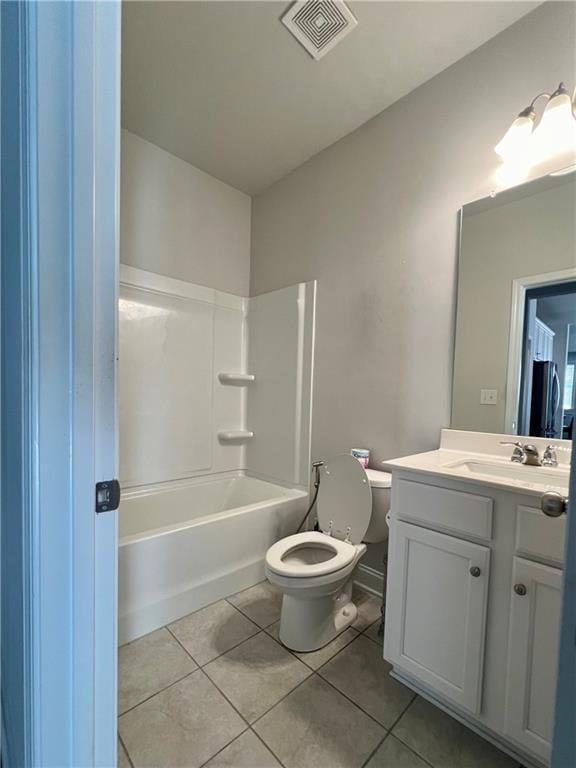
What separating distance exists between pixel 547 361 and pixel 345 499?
1.08 meters

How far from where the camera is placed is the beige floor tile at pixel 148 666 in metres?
1.24

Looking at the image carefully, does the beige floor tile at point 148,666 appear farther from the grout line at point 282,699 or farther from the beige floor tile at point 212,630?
the grout line at point 282,699

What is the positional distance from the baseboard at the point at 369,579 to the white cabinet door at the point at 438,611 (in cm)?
61

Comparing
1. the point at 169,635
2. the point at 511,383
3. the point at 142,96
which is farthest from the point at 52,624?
the point at 142,96

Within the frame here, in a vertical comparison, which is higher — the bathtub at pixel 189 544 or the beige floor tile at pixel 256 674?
the bathtub at pixel 189 544

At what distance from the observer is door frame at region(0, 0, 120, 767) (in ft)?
1.78

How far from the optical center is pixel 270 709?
1.18m

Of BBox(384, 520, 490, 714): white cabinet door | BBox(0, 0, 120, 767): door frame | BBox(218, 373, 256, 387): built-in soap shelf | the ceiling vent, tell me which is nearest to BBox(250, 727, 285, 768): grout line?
BBox(384, 520, 490, 714): white cabinet door

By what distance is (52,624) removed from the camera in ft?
1.84

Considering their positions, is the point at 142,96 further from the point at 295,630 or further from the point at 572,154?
the point at 295,630

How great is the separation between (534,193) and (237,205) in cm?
198

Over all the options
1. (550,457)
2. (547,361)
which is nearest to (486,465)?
(550,457)

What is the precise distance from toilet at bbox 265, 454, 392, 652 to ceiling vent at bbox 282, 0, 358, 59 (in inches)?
75.4

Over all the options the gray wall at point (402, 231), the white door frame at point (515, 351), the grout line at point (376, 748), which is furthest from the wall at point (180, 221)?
the grout line at point (376, 748)
